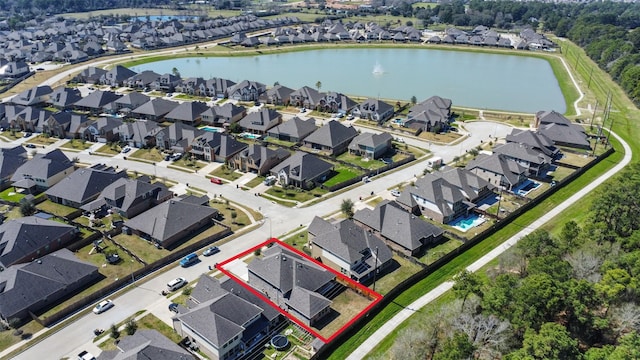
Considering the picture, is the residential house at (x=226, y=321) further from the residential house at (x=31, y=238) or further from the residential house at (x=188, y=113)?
the residential house at (x=188, y=113)

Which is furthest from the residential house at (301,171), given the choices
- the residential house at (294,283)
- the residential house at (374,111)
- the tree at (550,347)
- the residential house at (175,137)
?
the tree at (550,347)

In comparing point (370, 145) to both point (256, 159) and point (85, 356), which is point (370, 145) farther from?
point (85, 356)

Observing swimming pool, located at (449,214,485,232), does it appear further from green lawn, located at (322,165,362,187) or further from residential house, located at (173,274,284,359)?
residential house, located at (173,274,284,359)

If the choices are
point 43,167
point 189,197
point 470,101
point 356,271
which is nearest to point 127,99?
point 43,167

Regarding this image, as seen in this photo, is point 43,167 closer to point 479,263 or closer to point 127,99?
point 127,99

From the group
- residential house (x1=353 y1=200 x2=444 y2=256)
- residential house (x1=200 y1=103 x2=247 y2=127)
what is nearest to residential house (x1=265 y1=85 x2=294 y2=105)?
residential house (x1=200 y1=103 x2=247 y2=127)

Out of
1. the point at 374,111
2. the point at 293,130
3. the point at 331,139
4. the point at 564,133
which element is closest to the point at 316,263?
the point at 331,139

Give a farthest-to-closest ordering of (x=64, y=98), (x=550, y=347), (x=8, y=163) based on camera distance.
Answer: (x=64, y=98) → (x=8, y=163) → (x=550, y=347)
